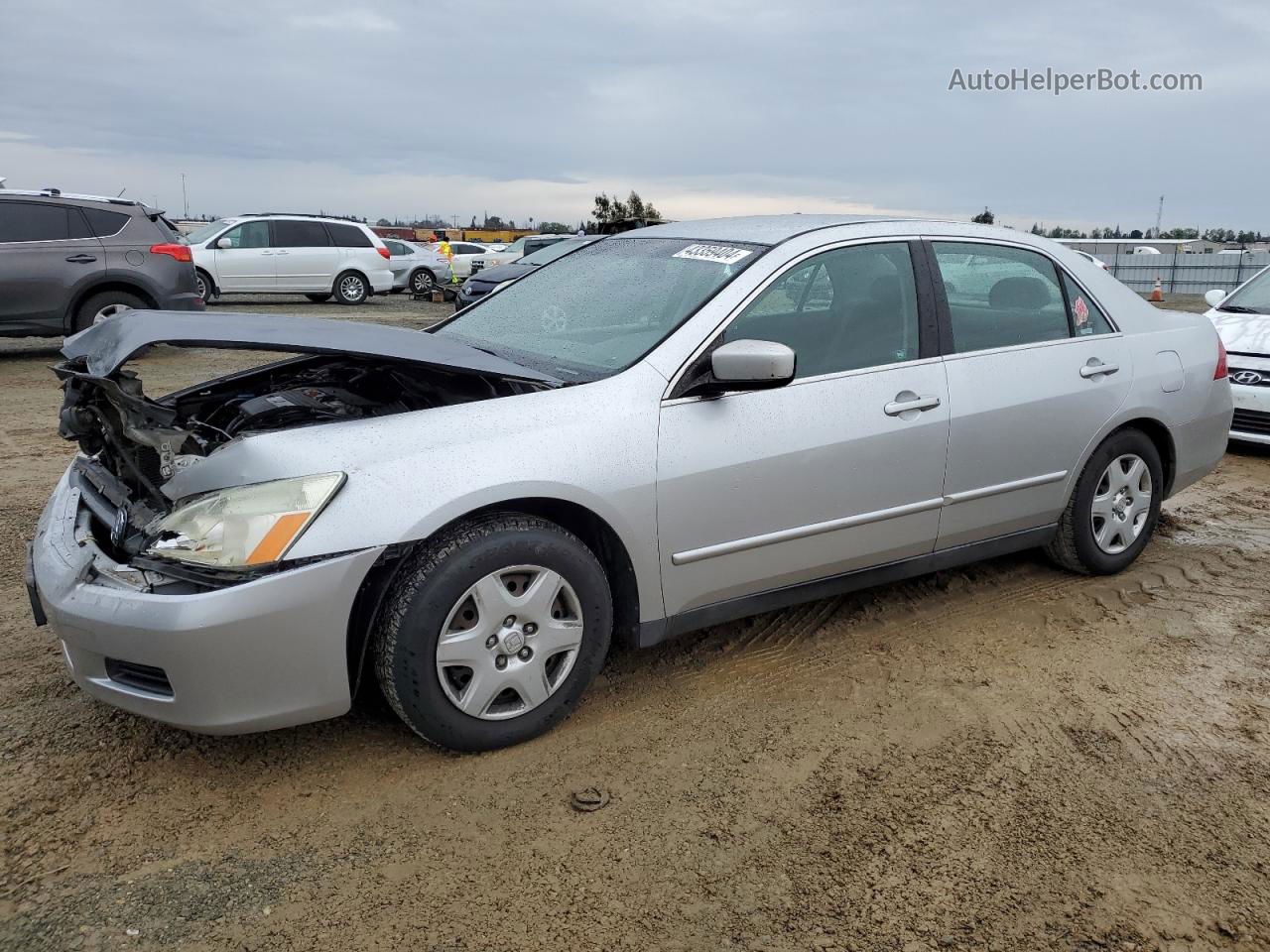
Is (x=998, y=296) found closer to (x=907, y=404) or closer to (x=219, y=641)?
(x=907, y=404)

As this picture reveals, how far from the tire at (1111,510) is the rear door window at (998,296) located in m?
0.61

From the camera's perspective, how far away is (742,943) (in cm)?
233

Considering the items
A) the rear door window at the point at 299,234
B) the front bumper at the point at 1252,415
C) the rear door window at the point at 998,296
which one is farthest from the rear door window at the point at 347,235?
the rear door window at the point at 998,296

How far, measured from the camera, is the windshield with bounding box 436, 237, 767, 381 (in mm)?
3551

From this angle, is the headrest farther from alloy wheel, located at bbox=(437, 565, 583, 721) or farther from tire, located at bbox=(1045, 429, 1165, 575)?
alloy wheel, located at bbox=(437, 565, 583, 721)

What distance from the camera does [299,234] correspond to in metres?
18.7

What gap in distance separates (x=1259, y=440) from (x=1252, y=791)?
5379mm

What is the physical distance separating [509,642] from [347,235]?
58.1 feet

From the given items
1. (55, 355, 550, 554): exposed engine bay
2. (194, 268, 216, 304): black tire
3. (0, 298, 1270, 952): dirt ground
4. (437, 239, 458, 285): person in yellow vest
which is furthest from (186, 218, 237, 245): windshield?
(55, 355, 550, 554): exposed engine bay

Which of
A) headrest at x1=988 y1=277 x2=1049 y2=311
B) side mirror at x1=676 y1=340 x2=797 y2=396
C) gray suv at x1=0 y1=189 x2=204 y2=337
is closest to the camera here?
side mirror at x1=676 y1=340 x2=797 y2=396

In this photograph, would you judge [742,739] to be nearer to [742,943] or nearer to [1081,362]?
[742,943]

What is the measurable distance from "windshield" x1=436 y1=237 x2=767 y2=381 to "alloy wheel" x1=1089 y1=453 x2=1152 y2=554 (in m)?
2.00

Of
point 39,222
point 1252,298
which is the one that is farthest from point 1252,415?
point 39,222

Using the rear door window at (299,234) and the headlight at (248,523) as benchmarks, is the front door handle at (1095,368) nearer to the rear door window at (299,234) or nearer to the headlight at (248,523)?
the headlight at (248,523)
